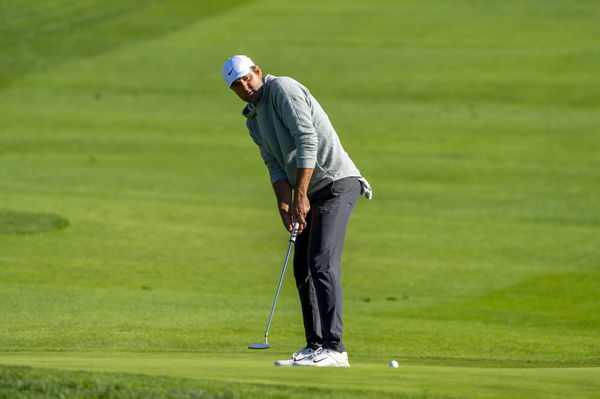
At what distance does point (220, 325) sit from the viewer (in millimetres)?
10195

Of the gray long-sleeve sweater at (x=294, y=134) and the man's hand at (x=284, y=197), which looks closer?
the gray long-sleeve sweater at (x=294, y=134)

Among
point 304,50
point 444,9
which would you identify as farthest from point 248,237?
point 444,9

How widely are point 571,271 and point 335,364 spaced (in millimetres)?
6654

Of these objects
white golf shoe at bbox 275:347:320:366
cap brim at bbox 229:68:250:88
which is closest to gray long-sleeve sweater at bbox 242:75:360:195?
cap brim at bbox 229:68:250:88

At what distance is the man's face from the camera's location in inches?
284

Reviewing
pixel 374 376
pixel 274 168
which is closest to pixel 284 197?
pixel 274 168

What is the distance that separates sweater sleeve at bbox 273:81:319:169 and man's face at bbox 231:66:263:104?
0.15 meters

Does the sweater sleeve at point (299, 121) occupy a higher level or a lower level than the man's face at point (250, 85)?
lower

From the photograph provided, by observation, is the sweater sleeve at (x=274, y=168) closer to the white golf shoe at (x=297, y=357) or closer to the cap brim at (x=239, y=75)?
the cap brim at (x=239, y=75)

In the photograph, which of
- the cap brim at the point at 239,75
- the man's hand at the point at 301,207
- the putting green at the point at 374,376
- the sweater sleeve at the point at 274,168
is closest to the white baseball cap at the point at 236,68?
the cap brim at the point at 239,75

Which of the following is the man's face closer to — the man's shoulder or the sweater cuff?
the man's shoulder

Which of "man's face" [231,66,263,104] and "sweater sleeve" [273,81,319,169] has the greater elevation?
"man's face" [231,66,263,104]

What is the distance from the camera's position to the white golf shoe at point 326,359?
7.09 m

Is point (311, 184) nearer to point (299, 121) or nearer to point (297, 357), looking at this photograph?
point (299, 121)
